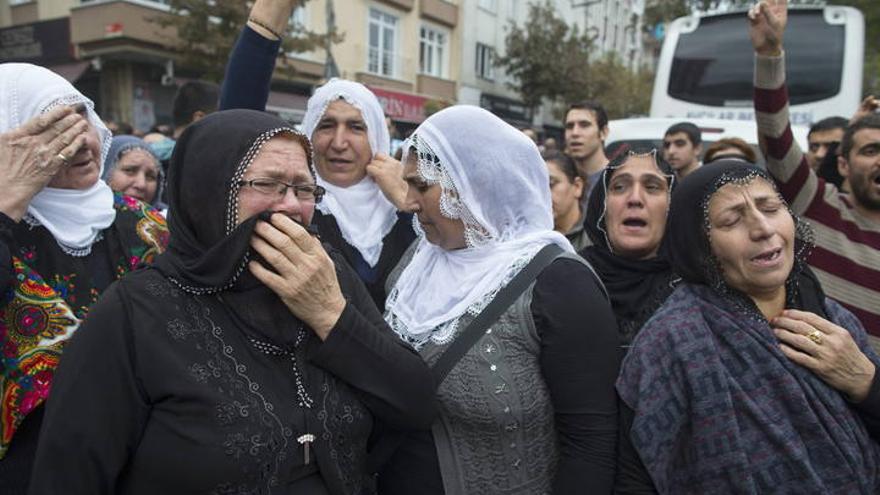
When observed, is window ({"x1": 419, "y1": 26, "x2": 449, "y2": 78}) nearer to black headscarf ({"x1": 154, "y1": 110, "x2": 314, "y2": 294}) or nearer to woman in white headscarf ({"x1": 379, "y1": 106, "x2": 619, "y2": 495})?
woman in white headscarf ({"x1": 379, "y1": 106, "x2": 619, "y2": 495})

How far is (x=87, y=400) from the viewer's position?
140 centimetres

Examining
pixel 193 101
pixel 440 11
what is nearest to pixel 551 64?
pixel 440 11

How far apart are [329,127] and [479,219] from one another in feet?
3.53

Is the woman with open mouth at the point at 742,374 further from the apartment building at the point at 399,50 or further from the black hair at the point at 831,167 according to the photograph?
the apartment building at the point at 399,50

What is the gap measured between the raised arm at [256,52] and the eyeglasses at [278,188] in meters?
1.00

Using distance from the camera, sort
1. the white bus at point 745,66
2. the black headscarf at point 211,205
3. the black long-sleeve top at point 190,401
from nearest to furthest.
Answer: the black long-sleeve top at point 190,401 < the black headscarf at point 211,205 < the white bus at point 745,66

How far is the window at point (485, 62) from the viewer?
2555cm

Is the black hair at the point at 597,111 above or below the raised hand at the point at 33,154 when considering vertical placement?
above

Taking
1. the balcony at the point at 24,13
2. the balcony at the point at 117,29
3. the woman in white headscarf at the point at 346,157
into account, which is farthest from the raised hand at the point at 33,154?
the balcony at the point at 24,13

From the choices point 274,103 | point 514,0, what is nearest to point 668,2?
point 514,0

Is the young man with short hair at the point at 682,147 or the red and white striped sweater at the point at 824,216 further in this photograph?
the young man with short hair at the point at 682,147

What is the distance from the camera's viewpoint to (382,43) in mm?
21234

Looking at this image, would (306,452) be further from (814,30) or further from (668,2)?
(668,2)

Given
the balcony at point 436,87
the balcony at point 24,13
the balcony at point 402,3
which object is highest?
the balcony at point 402,3
